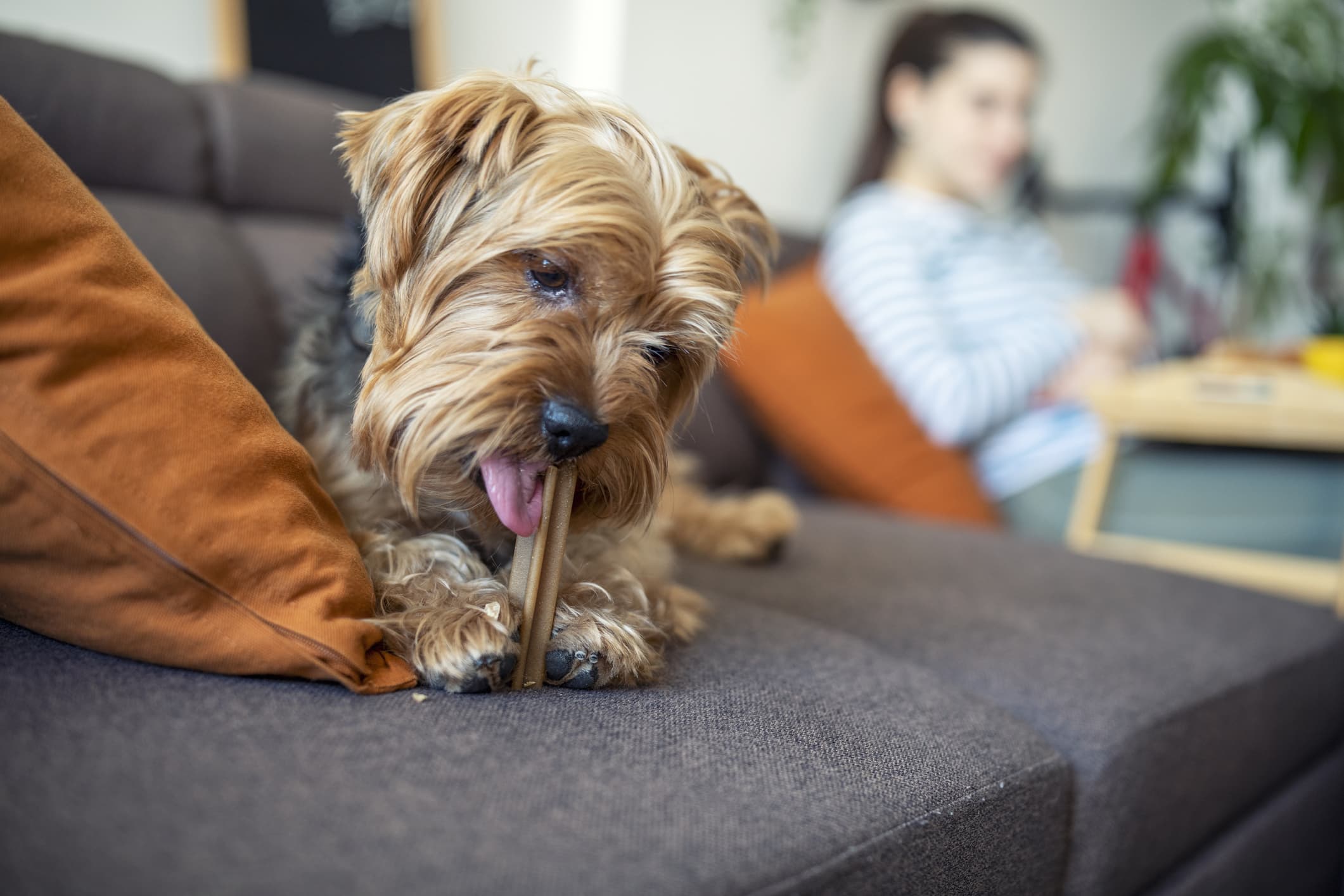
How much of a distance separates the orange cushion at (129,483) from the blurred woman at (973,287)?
5.92ft

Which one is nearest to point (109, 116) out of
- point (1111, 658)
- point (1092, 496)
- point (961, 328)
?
point (1111, 658)

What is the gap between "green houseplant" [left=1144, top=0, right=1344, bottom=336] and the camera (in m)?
3.75

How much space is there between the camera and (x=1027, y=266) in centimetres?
274

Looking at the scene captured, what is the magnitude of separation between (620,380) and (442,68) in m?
1.70

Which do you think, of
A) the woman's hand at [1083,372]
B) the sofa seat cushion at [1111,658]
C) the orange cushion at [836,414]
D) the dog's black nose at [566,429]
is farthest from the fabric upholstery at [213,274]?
the woman's hand at [1083,372]

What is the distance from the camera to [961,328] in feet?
8.41

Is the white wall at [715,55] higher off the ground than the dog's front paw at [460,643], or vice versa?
the white wall at [715,55]

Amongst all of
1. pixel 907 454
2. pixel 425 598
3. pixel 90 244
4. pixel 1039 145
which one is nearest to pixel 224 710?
pixel 425 598

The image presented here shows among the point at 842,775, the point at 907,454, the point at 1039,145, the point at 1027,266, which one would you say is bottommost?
the point at 907,454

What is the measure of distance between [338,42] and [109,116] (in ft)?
2.46

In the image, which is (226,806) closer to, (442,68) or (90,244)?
(90,244)

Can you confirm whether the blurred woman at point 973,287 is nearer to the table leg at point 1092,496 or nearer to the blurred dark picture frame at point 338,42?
the table leg at point 1092,496

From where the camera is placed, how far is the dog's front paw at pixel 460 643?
0.93 meters

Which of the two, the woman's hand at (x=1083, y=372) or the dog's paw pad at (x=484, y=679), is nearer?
the dog's paw pad at (x=484, y=679)
